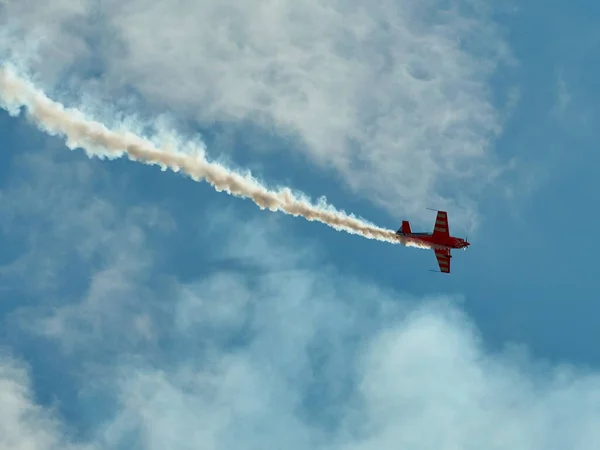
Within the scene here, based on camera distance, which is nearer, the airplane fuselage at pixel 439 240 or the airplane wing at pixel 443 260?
the airplane fuselage at pixel 439 240

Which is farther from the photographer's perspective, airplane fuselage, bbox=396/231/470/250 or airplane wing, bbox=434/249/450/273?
airplane wing, bbox=434/249/450/273

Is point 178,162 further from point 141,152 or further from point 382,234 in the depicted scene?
point 382,234

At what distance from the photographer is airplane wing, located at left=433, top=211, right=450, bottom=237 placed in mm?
132375

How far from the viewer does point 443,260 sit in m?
137

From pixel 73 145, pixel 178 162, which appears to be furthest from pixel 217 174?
pixel 73 145

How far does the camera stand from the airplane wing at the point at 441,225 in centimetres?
13238

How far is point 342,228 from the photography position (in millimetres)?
128250

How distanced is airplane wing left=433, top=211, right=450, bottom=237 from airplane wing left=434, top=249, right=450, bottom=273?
10.8ft

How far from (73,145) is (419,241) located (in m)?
51.8

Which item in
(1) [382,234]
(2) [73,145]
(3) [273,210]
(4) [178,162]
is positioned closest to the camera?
(2) [73,145]

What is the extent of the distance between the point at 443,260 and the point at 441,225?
20.9 ft

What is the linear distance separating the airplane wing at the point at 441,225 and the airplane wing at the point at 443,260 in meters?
3.30

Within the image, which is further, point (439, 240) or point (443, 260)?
point (443, 260)

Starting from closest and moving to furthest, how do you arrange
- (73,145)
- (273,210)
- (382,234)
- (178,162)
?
1. (73,145)
2. (178,162)
3. (273,210)
4. (382,234)
